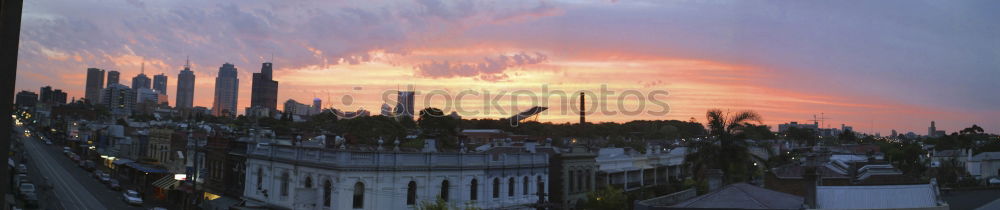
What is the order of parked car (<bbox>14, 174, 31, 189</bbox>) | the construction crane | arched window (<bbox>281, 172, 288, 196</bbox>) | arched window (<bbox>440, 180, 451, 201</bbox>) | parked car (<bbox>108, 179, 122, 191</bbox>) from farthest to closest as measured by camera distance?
the construction crane
parked car (<bbox>108, 179, 122, 191</bbox>)
parked car (<bbox>14, 174, 31, 189</bbox>)
arched window (<bbox>281, 172, 288, 196</bbox>)
arched window (<bbox>440, 180, 451, 201</bbox>)

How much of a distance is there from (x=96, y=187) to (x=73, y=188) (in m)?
3.45

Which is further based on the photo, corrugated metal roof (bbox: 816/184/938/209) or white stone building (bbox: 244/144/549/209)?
white stone building (bbox: 244/144/549/209)

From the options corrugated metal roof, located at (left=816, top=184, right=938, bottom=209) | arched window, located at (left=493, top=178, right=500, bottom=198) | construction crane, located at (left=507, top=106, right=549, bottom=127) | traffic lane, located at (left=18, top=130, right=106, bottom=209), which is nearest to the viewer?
corrugated metal roof, located at (left=816, top=184, right=938, bottom=209)

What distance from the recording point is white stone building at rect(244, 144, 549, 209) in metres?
32.1

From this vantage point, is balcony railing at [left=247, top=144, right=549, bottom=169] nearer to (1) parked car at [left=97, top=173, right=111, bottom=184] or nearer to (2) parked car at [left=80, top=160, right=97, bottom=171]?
(1) parked car at [left=97, top=173, right=111, bottom=184]

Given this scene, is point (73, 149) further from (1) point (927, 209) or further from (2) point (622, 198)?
(1) point (927, 209)

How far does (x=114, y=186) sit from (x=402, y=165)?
43.7 metres

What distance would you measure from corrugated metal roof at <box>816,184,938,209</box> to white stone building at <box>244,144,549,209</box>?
50.9ft

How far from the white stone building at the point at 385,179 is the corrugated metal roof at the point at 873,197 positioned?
15.5 metres

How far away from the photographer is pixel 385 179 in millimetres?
32688

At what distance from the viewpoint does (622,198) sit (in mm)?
39250

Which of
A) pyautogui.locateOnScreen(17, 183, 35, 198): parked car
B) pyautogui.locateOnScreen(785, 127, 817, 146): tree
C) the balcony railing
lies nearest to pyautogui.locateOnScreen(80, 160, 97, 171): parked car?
pyautogui.locateOnScreen(17, 183, 35, 198): parked car

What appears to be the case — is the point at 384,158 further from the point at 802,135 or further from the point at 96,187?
the point at 802,135

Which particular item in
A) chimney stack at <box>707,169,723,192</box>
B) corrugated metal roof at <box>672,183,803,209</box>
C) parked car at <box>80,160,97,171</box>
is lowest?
parked car at <box>80,160,97,171</box>
